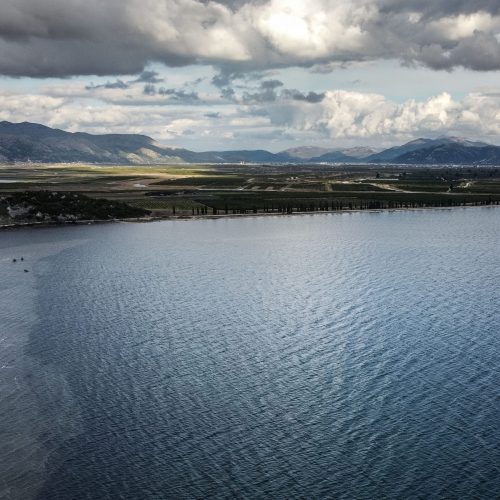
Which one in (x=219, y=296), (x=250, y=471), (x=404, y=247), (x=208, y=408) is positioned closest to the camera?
(x=250, y=471)

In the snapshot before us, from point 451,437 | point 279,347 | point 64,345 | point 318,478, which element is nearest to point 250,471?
point 318,478

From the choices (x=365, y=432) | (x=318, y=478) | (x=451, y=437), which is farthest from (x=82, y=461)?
(x=451, y=437)

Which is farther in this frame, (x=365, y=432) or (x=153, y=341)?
(x=153, y=341)

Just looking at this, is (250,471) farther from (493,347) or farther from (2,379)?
(493,347)

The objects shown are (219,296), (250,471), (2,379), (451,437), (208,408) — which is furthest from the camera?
(219,296)

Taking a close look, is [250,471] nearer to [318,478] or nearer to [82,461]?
[318,478]

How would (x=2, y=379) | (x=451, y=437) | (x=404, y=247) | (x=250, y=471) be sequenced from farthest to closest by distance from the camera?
1. (x=404, y=247)
2. (x=2, y=379)
3. (x=451, y=437)
4. (x=250, y=471)
